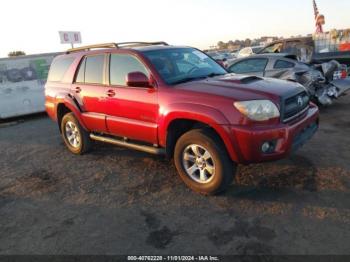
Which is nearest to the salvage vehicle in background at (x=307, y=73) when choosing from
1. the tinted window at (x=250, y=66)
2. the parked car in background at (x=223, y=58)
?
the tinted window at (x=250, y=66)

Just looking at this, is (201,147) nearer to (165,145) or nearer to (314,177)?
(165,145)

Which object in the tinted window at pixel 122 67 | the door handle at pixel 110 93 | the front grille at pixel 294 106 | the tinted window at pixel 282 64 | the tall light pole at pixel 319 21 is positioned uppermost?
the tall light pole at pixel 319 21

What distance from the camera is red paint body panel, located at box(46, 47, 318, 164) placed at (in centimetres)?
387

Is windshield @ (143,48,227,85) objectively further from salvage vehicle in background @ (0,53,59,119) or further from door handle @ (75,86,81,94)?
salvage vehicle in background @ (0,53,59,119)

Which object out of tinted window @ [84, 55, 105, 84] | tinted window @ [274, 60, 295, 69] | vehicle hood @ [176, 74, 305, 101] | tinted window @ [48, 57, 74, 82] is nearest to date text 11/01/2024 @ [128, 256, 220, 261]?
vehicle hood @ [176, 74, 305, 101]

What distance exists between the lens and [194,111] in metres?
4.10

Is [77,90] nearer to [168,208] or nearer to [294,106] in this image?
[168,208]

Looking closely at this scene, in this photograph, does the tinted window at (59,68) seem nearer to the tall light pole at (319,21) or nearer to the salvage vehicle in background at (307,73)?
the salvage vehicle in background at (307,73)

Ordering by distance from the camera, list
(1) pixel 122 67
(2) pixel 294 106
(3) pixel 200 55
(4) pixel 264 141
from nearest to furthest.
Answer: (4) pixel 264 141
(2) pixel 294 106
(1) pixel 122 67
(3) pixel 200 55

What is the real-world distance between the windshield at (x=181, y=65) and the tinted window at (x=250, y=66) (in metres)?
3.63

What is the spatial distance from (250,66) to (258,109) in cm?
551

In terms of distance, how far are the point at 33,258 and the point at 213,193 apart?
6.98ft

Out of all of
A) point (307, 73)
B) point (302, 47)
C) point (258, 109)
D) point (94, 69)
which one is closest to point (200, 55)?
point (94, 69)

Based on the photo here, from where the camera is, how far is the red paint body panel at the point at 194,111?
152 inches
